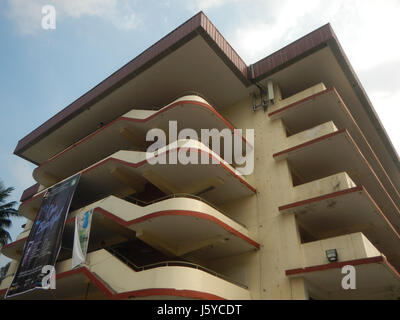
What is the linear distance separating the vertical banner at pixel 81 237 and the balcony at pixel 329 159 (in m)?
10.5

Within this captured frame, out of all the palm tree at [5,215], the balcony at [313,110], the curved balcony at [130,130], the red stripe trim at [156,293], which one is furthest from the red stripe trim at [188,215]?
the palm tree at [5,215]

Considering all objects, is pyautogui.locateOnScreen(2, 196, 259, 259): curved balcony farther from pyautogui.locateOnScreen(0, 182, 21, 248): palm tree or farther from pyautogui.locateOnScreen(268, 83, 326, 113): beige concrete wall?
pyautogui.locateOnScreen(0, 182, 21, 248): palm tree

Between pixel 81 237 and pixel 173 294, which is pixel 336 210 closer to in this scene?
pixel 173 294

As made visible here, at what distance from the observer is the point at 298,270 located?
44.3 feet

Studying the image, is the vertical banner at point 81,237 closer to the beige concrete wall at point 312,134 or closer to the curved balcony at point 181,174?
the curved balcony at point 181,174

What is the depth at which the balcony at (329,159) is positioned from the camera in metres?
17.0

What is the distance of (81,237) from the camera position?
1664cm

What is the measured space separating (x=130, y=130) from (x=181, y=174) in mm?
6229

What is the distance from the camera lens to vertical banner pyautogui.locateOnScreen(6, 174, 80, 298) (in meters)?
16.7
